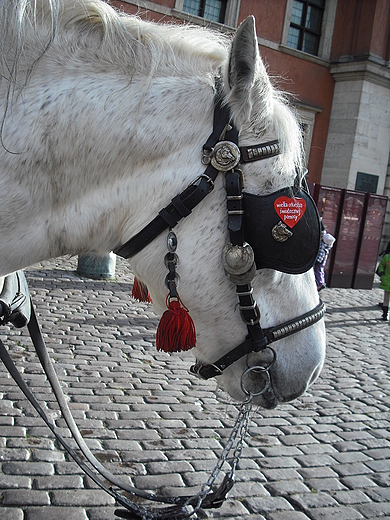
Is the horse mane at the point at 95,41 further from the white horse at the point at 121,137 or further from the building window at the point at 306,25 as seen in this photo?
the building window at the point at 306,25

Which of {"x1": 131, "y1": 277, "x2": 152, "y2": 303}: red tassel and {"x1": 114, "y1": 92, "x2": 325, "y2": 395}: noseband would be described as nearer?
{"x1": 114, "y1": 92, "x2": 325, "y2": 395}: noseband

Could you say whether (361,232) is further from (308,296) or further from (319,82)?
(308,296)

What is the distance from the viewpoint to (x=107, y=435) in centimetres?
341

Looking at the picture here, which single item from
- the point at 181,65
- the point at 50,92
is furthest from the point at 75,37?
the point at 181,65

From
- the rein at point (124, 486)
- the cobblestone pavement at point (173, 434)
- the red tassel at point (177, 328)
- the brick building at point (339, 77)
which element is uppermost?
the brick building at point (339, 77)

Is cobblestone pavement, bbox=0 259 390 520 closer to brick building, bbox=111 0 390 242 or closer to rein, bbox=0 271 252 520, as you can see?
rein, bbox=0 271 252 520

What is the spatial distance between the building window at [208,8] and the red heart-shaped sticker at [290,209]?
16303 mm

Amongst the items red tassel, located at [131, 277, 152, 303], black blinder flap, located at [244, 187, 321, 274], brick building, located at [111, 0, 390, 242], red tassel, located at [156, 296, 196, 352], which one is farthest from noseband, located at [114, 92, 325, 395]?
brick building, located at [111, 0, 390, 242]

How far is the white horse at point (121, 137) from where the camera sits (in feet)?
4.42

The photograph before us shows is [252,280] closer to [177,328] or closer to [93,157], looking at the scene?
[177,328]

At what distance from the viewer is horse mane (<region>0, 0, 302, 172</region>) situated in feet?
4.40

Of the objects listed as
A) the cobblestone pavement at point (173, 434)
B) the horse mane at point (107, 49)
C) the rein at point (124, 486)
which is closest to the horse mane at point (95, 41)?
the horse mane at point (107, 49)

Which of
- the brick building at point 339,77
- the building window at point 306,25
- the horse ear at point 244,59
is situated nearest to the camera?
the horse ear at point 244,59

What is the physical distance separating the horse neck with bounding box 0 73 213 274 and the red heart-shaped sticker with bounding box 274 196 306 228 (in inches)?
10.4
